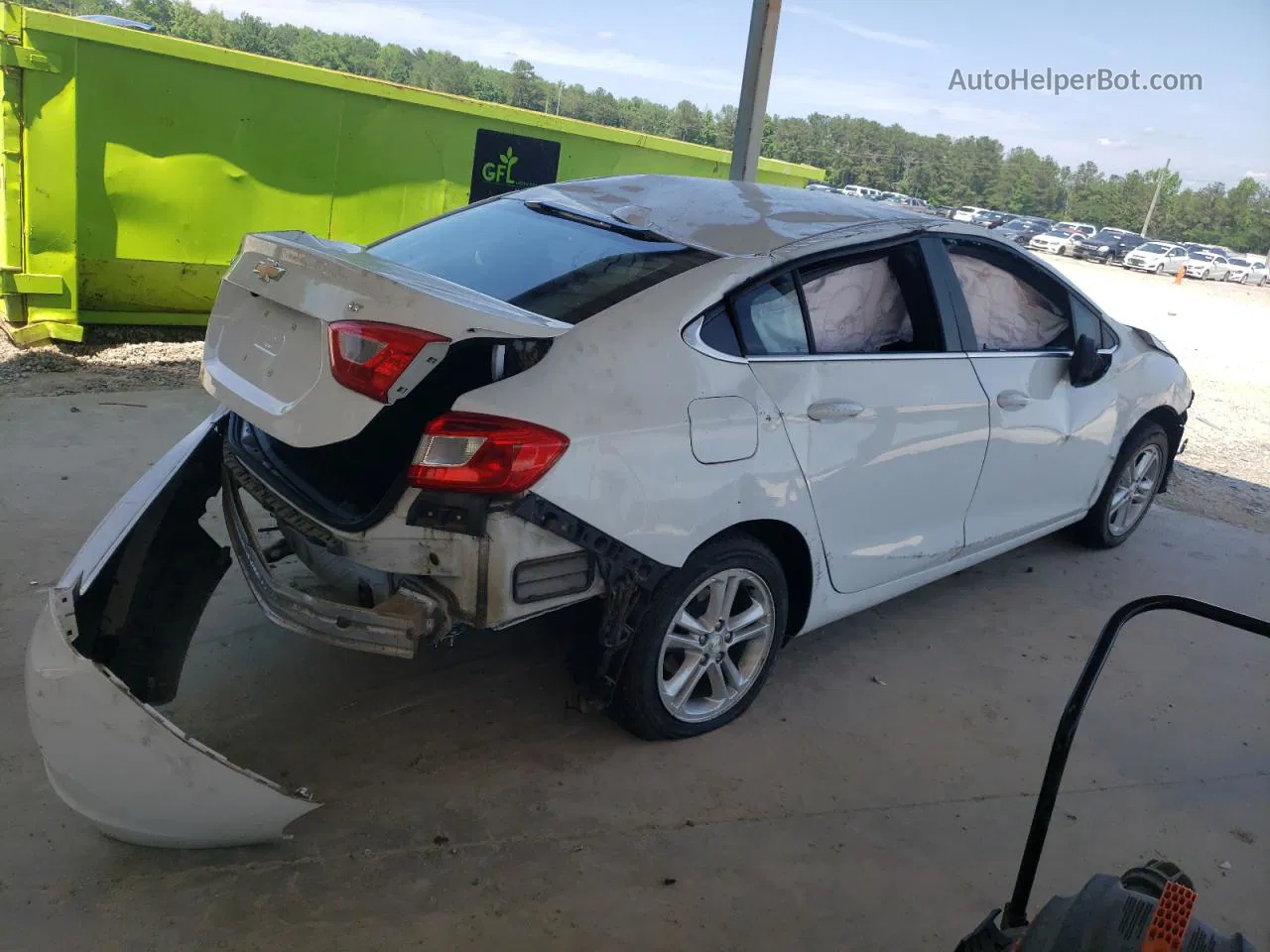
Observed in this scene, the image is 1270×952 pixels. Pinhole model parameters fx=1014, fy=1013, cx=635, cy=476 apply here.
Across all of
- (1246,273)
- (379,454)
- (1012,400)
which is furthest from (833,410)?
(1246,273)

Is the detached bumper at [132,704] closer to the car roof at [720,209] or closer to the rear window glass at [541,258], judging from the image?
the rear window glass at [541,258]

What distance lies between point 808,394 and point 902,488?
64 centimetres

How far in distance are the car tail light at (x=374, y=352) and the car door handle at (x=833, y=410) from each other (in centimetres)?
128

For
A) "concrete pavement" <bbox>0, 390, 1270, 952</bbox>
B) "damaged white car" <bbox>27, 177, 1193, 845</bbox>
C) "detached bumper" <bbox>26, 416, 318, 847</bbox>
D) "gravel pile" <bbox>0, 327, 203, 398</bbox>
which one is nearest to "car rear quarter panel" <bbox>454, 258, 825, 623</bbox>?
"damaged white car" <bbox>27, 177, 1193, 845</bbox>

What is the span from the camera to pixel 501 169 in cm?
881

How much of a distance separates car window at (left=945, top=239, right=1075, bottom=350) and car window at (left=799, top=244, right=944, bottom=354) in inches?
10.4

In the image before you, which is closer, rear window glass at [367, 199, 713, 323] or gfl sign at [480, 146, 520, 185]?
rear window glass at [367, 199, 713, 323]

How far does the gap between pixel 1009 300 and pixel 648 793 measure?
8.19ft

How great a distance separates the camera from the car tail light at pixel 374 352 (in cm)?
247

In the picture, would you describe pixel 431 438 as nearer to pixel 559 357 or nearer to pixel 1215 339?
pixel 559 357

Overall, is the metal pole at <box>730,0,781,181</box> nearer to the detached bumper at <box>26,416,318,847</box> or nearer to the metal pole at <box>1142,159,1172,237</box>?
the detached bumper at <box>26,416,318,847</box>

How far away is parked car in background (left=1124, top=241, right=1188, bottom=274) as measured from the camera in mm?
40156

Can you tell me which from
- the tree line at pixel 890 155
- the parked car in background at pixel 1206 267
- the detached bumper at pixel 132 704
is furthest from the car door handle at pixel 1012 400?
the parked car in background at pixel 1206 267

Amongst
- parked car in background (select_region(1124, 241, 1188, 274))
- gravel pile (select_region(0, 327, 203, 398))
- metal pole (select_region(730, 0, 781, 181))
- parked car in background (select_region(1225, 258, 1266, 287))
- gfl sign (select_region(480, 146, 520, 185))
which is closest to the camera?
gravel pile (select_region(0, 327, 203, 398))
